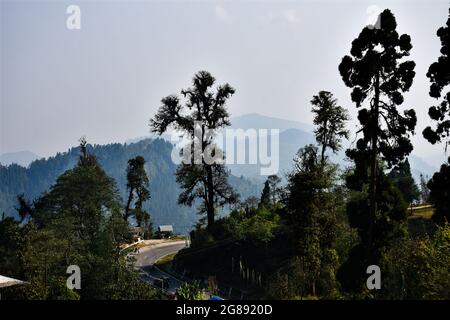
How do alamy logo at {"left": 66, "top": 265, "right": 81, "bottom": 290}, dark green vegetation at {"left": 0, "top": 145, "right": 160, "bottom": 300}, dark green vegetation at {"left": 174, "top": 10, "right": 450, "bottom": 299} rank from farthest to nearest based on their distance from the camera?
alamy logo at {"left": 66, "top": 265, "right": 81, "bottom": 290}, dark green vegetation at {"left": 0, "top": 145, "right": 160, "bottom": 300}, dark green vegetation at {"left": 174, "top": 10, "right": 450, "bottom": 299}

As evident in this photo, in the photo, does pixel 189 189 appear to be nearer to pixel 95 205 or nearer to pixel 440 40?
pixel 95 205

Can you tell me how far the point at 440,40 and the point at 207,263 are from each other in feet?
86.9

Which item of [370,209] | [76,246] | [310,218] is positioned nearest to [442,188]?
[370,209]

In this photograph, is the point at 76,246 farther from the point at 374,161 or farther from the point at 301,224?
the point at 374,161

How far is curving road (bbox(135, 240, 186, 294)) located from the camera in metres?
41.2

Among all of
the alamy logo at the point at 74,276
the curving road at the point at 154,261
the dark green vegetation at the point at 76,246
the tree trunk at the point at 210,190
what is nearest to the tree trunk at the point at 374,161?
the dark green vegetation at the point at 76,246

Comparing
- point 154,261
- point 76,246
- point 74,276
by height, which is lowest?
point 154,261

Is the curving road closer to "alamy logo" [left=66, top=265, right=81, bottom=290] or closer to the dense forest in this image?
the dense forest

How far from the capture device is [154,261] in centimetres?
5212

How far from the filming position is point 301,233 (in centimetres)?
2394

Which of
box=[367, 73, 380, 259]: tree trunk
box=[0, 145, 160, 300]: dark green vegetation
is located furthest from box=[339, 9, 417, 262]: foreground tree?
box=[0, 145, 160, 300]: dark green vegetation

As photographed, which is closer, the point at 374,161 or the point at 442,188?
the point at 374,161
